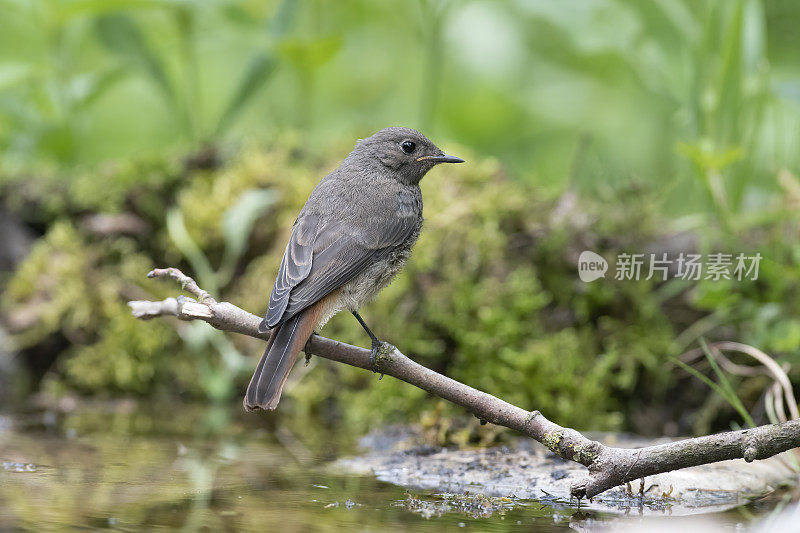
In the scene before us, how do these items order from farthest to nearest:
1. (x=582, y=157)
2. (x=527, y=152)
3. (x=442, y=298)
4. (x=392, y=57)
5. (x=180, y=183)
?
1. (x=392, y=57)
2. (x=527, y=152)
3. (x=180, y=183)
4. (x=582, y=157)
5. (x=442, y=298)

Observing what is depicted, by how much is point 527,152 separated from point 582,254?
10.9 feet

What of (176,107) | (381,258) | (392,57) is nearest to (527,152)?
(392,57)

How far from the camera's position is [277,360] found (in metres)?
2.96

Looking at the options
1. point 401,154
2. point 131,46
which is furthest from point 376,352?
point 131,46

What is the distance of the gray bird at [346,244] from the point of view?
3035 mm

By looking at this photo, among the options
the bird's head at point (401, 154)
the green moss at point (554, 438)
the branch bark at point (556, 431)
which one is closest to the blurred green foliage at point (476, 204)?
the bird's head at point (401, 154)

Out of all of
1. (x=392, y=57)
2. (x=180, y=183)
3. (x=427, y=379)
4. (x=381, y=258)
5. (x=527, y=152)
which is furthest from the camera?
(x=392, y=57)

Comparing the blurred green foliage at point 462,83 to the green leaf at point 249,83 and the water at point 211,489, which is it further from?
the water at point 211,489

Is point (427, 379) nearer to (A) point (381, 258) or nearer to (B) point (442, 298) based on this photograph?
(A) point (381, 258)

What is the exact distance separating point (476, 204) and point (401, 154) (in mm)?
1153

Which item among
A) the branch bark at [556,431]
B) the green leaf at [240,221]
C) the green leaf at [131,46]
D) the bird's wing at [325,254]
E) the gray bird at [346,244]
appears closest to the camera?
the branch bark at [556,431]

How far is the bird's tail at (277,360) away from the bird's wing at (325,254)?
0.06 meters

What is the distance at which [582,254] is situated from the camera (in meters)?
4.86

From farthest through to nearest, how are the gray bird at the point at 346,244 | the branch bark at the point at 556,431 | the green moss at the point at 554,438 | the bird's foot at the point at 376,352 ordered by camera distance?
the gray bird at the point at 346,244
the bird's foot at the point at 376,352
the green moss at the point at 554,438
the branch bark at the point at 556,431
